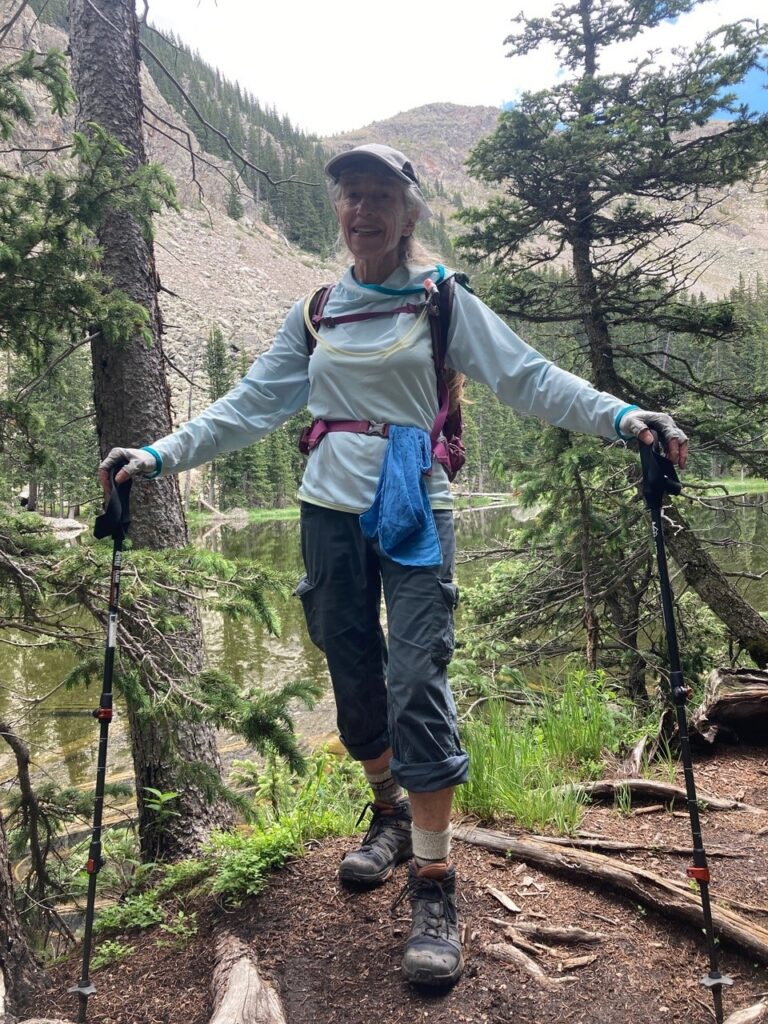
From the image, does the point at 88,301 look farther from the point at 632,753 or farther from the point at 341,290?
the point at 632,753

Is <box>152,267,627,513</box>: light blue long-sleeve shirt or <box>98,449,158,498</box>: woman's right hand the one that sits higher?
<box>152,267,627,513</box>: light blue long-sleeve shirt

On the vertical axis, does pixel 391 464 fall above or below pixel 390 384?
below

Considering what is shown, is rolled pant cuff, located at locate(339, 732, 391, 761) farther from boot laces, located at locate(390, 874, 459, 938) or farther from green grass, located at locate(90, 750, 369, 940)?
boot laces, located at locate(390, 874, 459, 938)

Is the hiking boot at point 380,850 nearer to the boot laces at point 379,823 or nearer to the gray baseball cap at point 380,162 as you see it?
the boot laces at point 379,823

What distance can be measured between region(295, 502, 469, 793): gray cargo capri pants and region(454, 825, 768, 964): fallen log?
728 mm

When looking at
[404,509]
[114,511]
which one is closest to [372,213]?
[404,509]

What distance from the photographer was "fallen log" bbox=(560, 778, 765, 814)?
10.4 feet

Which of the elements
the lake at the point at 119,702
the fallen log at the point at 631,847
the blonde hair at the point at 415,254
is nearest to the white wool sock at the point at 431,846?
the fallen log at the point at 631,847

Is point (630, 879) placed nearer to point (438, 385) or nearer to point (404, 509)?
point (404, 509)

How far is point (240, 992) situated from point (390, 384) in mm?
1940

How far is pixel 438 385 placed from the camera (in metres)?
2.40

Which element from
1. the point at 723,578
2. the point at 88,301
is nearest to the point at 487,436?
the point at 723,578

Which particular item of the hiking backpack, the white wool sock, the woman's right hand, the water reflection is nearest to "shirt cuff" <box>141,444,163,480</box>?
the woman's right hand

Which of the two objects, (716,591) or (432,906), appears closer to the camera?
(432,906)
